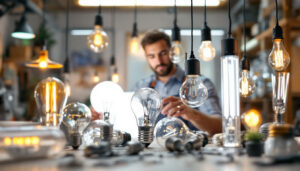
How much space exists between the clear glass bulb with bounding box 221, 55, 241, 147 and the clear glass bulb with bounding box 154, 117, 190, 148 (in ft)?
0.49

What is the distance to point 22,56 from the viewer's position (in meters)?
5.82

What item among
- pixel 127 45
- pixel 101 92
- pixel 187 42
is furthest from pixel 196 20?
pixel 101 92

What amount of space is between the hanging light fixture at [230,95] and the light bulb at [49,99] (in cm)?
75

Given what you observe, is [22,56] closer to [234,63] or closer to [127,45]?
[127,45]

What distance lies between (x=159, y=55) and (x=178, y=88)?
14.1 inches

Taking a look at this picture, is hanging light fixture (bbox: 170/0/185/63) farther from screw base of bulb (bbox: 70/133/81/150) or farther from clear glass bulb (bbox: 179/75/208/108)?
screw base of bulb (bbox: 70/133/81/150)

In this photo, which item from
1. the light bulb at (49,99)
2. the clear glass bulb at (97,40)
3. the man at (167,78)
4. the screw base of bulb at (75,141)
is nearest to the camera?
the screw base of bulb at (75,141)

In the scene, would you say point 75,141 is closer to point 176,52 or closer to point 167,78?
point 176,52

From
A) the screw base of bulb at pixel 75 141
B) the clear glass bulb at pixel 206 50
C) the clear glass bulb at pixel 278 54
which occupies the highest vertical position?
the clear glass bulb at pixel 206 50

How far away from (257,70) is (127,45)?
301 centimetres

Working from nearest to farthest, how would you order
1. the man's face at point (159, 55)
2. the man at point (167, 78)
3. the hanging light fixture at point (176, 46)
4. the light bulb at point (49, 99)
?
1. the light bulb at point (49, 99)
2. the hanging light fixture at point (176, 46)
3. the man at point (167, 78)
4. the man's face at point (159, 55)

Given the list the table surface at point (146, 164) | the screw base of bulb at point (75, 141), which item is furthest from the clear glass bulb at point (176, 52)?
the table surface at point (146, 164)

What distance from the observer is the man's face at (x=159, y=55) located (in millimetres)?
3070

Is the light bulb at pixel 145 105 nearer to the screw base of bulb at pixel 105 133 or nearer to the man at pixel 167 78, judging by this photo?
the screw base of bulb at pixel 105 133
